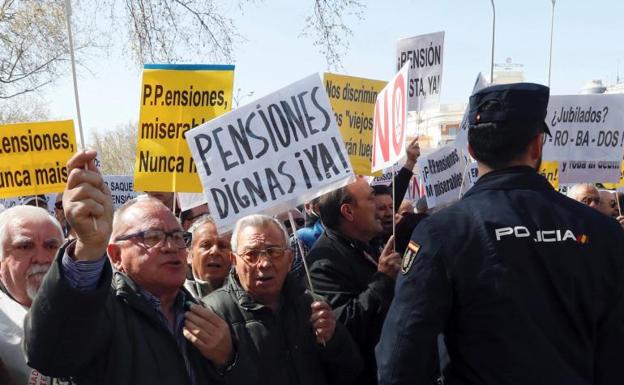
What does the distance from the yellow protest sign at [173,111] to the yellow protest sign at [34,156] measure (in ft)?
3.92

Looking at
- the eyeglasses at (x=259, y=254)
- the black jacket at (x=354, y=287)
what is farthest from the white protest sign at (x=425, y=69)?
the eyeglasses at (x=259, y=254)

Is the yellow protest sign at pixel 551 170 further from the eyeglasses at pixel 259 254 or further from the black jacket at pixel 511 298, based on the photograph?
the black jacket at pixel 511 298

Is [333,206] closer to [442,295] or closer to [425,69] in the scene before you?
[442,295]

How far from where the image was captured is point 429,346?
7.86ft

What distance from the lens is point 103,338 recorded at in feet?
8.16

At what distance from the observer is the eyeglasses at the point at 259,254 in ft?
11.7

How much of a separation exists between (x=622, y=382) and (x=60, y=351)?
6.04ft

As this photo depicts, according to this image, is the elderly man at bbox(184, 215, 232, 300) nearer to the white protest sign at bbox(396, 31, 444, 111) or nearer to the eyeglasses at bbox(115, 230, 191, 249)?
the eyeglasses at bbox(115, 230, 191, 249)

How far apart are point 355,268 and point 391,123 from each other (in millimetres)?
1054

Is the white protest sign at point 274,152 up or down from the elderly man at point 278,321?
up

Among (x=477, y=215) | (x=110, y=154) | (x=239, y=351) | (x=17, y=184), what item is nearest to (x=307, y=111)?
(x=239, y=351)

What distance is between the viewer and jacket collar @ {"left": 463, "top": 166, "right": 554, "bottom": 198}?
2504 mm

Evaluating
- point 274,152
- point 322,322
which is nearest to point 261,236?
point 322,322

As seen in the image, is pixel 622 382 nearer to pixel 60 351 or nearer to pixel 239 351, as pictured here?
pixel 239 351
